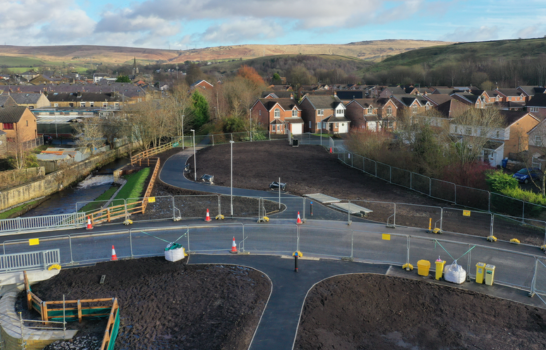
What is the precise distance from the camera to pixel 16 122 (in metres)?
57.8

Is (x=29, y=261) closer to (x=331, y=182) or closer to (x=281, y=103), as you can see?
(x=331, y=182)

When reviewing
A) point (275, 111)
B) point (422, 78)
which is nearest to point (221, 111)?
point (275, 111)

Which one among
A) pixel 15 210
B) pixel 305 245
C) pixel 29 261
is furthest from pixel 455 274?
pixel 15 210

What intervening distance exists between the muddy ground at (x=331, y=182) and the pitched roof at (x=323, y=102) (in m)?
14.3

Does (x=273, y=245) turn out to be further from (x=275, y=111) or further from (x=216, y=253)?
(x=275, y=111)

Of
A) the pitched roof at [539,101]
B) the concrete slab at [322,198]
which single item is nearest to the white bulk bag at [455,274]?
the concrete slab at [322,198]

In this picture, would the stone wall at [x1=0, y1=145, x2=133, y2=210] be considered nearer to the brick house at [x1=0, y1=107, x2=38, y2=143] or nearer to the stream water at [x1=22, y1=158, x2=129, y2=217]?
the stream water at [x1=22, y1=158, x2=129, y2=217]

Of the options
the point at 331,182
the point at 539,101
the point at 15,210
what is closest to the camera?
the point at 15,210

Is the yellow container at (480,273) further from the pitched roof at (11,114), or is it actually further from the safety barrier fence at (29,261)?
the pitched roof at (11,114)

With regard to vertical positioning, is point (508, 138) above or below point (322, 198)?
above

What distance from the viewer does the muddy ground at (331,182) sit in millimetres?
24578

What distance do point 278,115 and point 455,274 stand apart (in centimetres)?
5686

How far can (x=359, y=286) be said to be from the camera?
55.5ft

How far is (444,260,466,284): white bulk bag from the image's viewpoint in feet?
55.9
